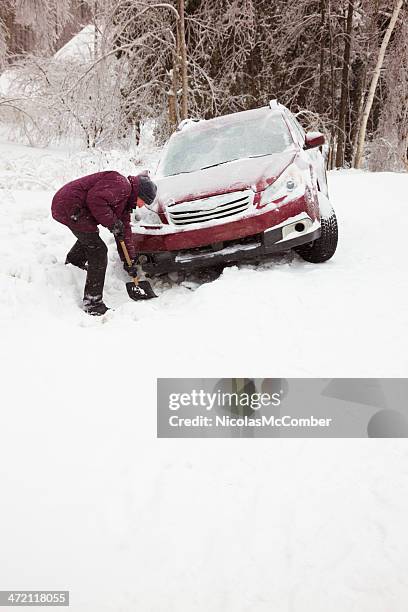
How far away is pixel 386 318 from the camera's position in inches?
150

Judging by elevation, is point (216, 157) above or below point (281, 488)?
above

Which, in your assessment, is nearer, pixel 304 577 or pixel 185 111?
pixel 304 577

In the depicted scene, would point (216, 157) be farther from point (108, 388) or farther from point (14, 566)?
point (14, 566)

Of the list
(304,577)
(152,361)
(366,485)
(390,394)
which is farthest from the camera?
(152,361)

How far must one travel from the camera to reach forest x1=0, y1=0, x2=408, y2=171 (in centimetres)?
1365

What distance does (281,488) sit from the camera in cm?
225

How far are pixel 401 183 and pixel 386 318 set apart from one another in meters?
8.15

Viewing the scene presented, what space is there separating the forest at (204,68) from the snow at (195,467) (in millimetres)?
10218

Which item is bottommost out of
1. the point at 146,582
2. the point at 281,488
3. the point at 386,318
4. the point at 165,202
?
the point at 146,582

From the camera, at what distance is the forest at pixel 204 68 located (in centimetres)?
1365

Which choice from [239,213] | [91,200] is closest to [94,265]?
[91,200]

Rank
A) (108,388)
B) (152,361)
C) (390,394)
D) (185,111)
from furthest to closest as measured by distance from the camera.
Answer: (185,111)
(152,361)
(108,388)
(390,394)

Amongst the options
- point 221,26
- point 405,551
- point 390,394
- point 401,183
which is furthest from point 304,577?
point 221,26

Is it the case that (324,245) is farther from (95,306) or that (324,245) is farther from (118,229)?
(95,306)
